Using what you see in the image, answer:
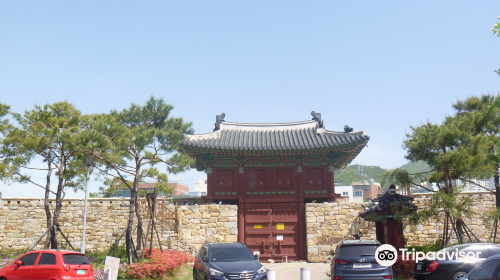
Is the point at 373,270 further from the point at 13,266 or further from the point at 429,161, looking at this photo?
the point at 13,266

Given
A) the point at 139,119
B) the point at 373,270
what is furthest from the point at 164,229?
the point at 373,270

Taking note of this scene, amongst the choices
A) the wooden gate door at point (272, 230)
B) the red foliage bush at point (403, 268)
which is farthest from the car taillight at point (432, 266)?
the wooden gate door at point (272, 230)

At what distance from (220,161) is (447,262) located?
14393 mm

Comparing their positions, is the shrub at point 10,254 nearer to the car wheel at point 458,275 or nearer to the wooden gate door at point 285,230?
the wooden gate door at point 285,230

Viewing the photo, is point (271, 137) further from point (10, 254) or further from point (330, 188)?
point (10, 254)

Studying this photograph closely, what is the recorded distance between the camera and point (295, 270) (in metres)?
17.9

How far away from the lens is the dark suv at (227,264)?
11.2 metres

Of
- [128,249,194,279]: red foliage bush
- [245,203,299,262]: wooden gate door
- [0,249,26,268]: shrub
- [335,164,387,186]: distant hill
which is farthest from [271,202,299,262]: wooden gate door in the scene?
[335,164,387,186]: distant hill

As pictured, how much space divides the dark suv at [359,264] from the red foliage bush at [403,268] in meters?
2.85

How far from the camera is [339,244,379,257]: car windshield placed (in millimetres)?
11625

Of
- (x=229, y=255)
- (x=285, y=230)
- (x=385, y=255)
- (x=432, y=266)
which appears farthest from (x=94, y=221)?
(x=432, y=266)

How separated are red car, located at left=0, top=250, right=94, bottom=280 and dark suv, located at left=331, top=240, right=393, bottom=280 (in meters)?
Answer: 7.32

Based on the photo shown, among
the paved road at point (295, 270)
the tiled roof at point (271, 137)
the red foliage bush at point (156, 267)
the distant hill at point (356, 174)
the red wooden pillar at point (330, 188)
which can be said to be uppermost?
the distant hill at point (356, 174)

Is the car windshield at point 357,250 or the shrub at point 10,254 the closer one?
the car windshield at point 357,250
